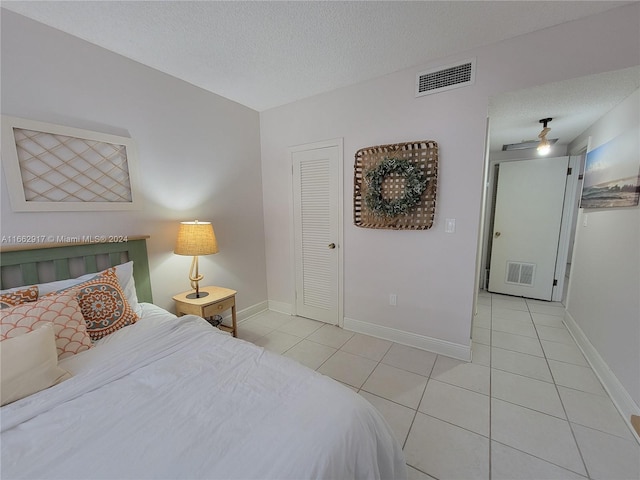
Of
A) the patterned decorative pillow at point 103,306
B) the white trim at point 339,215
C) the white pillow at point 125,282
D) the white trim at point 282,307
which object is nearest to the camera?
the patterned decorative pillow at point 103,306

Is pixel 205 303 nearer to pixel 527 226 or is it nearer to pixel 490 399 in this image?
pixel 490 399

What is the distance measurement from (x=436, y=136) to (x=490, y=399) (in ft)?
6.81

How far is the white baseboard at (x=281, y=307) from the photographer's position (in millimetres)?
3354

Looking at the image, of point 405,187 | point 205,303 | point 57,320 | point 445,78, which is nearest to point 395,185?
point 405,187

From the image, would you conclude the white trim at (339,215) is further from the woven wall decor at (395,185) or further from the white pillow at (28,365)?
the white pillow at (28,365)

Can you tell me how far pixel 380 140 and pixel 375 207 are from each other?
2.12ft

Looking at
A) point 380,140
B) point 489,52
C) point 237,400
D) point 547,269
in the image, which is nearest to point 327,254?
point 380,140

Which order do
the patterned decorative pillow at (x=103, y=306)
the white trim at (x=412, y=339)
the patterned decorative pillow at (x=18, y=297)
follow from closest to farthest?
1. the patterned decorative pillow at (x=18, y=297)
2. the patterned decorative pillow at (x=103, y=306)
3. the white trim at (x=412, y=339)

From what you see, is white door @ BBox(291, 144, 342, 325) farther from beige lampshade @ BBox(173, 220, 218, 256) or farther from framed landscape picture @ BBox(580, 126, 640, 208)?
framed landscape picture @ BBox(580, 126, 640, 208)

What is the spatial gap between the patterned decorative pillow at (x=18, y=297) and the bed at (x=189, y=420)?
162 millimetres

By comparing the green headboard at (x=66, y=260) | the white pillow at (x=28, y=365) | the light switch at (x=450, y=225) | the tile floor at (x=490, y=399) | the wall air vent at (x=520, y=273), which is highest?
the light switch at (x=450, y=225)

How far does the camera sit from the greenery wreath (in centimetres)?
225

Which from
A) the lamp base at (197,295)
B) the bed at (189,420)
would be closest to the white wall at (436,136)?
the lamp base at (197,295)

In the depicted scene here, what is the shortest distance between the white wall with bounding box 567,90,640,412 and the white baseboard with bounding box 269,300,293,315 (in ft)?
9.52
